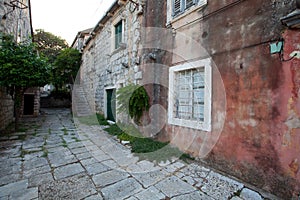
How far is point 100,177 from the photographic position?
274cm

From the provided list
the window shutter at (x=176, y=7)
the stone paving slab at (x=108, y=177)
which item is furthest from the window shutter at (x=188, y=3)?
the stone paving slab at (x=108, y=177)

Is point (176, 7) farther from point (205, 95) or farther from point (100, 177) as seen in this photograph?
point (100, 177)

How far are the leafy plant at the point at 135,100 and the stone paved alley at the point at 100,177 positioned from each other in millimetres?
1283

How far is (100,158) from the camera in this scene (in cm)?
360

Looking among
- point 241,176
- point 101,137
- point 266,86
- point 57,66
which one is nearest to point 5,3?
point 101,137

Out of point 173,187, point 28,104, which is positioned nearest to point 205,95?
point 173,187

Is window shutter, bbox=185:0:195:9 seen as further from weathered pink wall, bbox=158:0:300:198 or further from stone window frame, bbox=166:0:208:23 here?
weathered pink wall, bbox=158:0:300:198

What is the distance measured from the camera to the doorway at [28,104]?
415 inches

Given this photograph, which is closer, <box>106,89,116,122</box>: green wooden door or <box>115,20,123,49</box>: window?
<box>115,20,123,49</box>: window

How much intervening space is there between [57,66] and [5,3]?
7336 mm

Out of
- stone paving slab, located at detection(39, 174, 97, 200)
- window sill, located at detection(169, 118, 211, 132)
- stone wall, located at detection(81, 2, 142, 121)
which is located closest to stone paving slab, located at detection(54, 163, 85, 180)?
stone paving slab, located at detection(39, 174, 97, 200)

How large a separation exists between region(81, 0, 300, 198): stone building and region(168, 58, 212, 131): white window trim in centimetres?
2

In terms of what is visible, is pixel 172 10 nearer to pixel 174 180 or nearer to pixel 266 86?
pixel 266 86

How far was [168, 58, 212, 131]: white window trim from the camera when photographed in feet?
10.4
